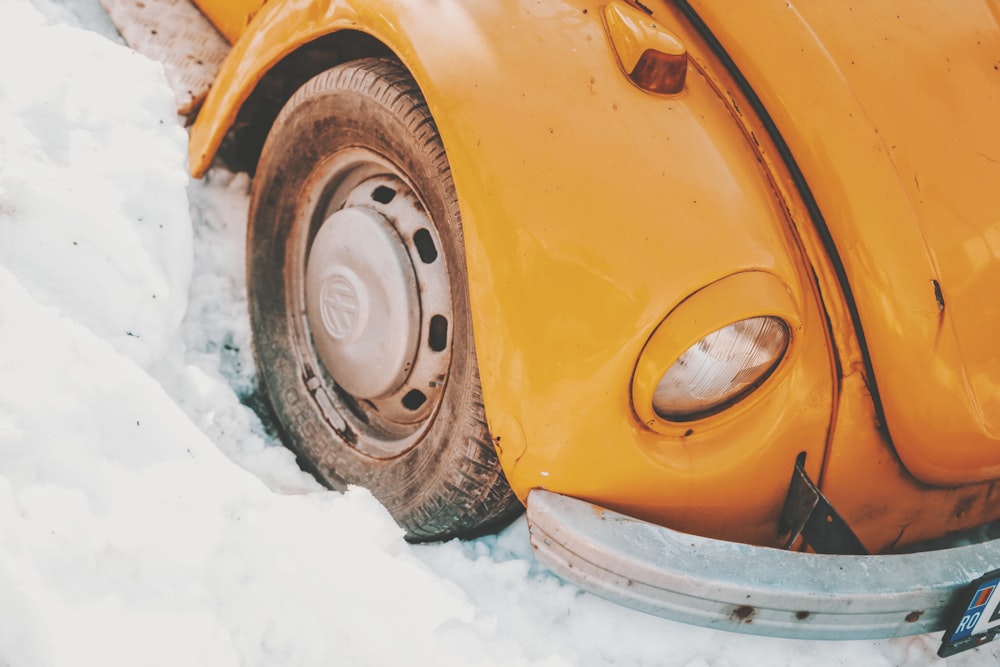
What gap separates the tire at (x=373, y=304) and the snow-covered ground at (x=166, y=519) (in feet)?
0.34

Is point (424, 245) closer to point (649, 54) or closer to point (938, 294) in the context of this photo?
point (649, 54)

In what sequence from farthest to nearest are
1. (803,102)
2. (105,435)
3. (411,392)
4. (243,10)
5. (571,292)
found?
(243,10)
(411,392)
(105,435)
(803,102)
(571,292)

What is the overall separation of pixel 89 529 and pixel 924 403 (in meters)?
1.47

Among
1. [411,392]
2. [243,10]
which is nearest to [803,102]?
[411,392]

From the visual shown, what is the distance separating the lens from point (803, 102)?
140 centimetres

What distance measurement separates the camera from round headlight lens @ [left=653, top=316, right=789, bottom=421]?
4.25 feet

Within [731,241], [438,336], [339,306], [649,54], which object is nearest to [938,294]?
[731,241]

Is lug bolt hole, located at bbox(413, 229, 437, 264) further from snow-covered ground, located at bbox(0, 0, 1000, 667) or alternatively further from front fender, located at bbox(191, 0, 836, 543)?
snow-covered ground, located at bbox(0, 0, 1000, 667)

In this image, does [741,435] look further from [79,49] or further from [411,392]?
[79,49]

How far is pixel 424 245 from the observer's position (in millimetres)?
1688

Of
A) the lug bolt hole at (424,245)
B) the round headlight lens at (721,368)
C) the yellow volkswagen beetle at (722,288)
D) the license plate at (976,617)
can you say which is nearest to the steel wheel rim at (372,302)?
the lug bolt hole at (424,245)

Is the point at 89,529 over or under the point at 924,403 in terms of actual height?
under

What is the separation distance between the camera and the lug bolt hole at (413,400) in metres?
1.80

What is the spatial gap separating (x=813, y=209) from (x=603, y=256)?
426 mm
